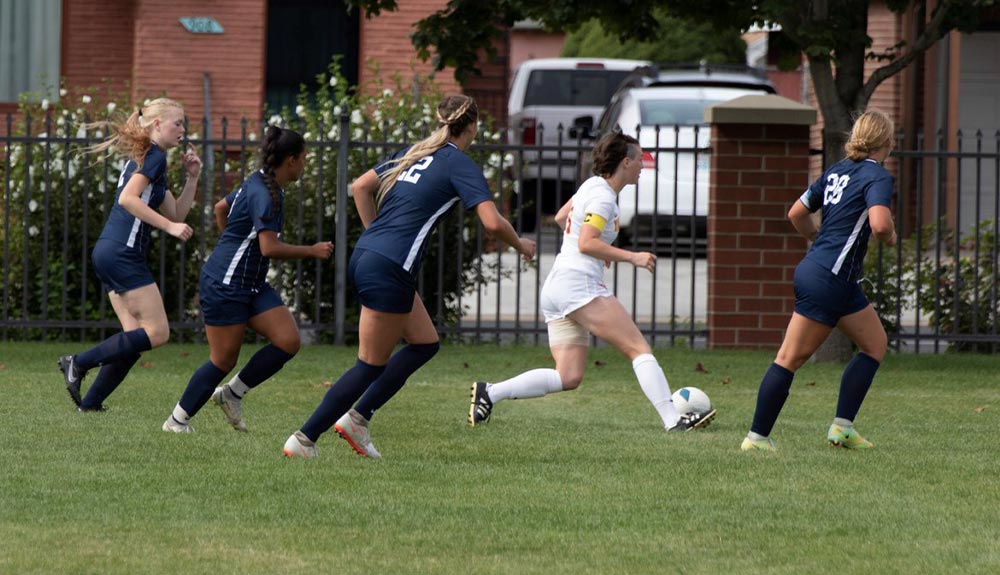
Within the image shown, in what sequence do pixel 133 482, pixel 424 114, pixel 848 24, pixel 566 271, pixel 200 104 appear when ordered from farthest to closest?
pixel 200 104 < pixel 424 114 < pixel 848 24 < pixel 566 271 < pixel 133 482

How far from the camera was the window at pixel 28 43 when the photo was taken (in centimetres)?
2020

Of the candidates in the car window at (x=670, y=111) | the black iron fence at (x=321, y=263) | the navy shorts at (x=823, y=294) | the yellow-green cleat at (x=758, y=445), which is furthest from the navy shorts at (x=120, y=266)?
the car window at (x=670, y=111)

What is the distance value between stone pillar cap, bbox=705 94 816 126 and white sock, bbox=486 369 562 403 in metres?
4.75

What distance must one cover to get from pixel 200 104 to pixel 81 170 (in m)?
7.43

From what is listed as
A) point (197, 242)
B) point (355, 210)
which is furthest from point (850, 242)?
point (197, 242)

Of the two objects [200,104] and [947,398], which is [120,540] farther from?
[200,104]

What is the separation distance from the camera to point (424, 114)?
13797 mm

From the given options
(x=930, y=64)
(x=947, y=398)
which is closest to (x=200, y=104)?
(x=930, y=64)

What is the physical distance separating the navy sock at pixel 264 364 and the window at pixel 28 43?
42.9 ft

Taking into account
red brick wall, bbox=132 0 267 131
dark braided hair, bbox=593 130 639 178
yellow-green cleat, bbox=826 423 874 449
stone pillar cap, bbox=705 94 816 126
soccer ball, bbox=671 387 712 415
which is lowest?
yellow-green cleat, bbox=826 423 874 449

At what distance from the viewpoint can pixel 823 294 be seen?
24.8 feet

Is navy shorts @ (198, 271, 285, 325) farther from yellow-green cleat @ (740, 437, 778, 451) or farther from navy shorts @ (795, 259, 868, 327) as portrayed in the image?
navy shorts @ (795, 259, 868, 327)

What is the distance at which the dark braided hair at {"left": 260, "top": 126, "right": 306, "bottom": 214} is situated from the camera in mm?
7668

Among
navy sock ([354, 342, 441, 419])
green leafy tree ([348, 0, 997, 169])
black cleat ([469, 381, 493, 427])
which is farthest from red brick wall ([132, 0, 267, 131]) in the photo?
navy sock ([354, 342, 441, 419])
